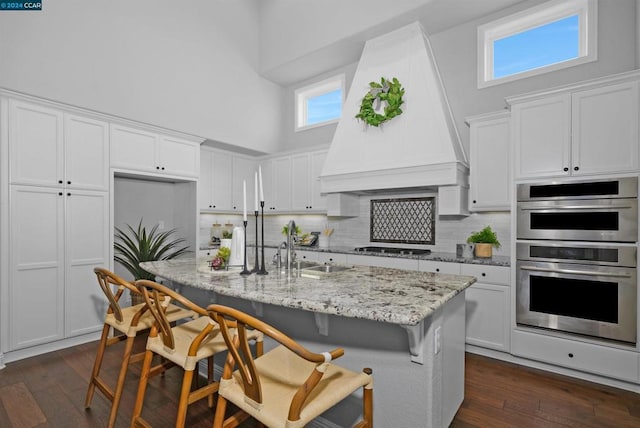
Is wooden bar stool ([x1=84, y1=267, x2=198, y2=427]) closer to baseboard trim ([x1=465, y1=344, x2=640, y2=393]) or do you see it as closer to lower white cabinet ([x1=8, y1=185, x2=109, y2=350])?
lower white cabinet ([x1=8, y1=185, x2=109, y2=350])

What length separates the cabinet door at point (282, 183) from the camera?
5543 mm

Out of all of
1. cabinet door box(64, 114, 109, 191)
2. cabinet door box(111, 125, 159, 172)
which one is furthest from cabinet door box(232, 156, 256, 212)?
cabinet door box(64, 114, 109, 191)

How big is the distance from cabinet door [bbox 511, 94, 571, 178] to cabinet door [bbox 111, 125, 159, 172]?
4.05 meters

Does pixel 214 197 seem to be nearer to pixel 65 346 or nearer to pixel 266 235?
pixel 266 235

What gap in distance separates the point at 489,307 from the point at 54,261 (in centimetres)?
433

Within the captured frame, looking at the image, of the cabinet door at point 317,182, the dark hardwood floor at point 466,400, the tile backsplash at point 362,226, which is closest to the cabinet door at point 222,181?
the tile backsplash at point 362,226

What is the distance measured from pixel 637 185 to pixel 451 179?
147cm

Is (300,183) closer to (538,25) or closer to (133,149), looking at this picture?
(133,149)

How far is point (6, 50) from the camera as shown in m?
3.17

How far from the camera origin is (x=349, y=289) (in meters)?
1.77

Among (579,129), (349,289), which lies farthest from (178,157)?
(579,129)

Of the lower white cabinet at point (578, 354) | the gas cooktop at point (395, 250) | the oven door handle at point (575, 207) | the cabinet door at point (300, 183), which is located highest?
the cabinet door at point (300, 183)

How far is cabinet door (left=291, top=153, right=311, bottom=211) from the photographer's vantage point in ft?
17.4

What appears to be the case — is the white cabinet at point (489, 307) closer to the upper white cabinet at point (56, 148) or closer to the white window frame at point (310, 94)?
the white window frame at point (310, 94)
